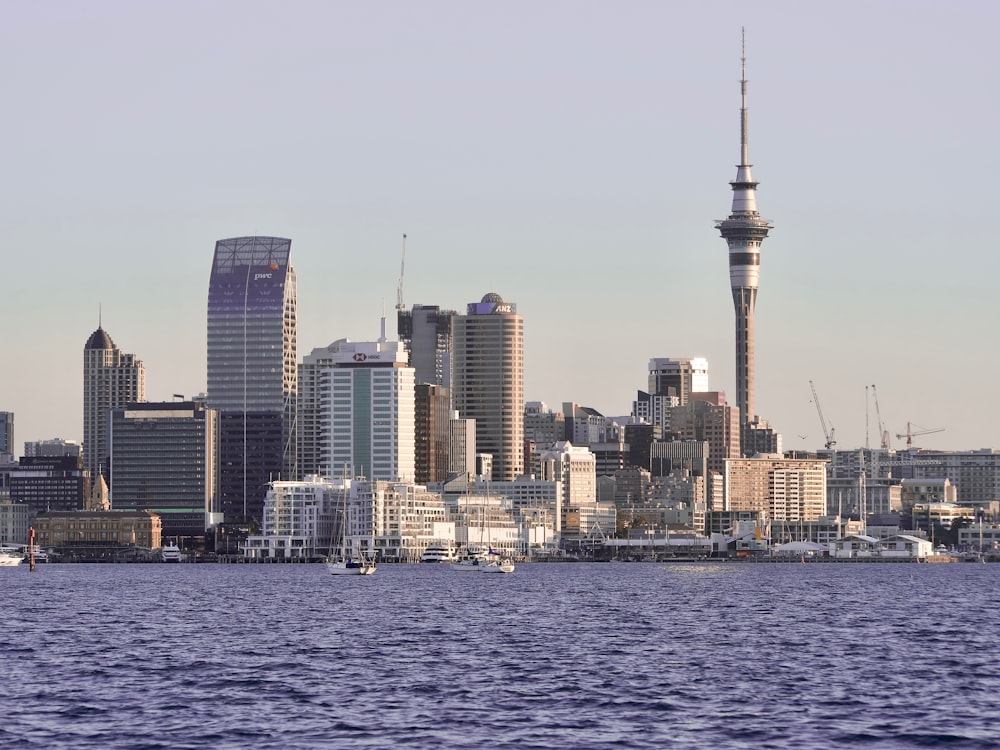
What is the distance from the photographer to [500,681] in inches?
3910

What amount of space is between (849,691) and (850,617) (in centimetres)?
6697

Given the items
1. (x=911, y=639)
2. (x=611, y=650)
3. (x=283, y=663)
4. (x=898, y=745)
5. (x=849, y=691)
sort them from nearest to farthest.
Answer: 1. (x=898, y=745)
2. (x=849, y=691)
3. (x=283, y=663)
4. (x=611, y=650)
5. (x=911, y=639)

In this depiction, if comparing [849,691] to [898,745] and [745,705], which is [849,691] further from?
[898,745]

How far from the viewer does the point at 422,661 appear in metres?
111

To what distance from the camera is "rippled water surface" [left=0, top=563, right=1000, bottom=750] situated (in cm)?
8000

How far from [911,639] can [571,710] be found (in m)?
49.7

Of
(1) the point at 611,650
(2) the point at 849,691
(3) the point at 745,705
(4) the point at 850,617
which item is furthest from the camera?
(4) the point at 850,617

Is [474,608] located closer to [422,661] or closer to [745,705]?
[422,661]

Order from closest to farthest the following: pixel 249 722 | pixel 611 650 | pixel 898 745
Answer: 1. pixel 898 745
2. pixel 249 722
3. pixel 611 650

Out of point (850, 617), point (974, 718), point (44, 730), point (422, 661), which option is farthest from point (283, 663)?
point (850, 617)

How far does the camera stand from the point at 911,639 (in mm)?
131250

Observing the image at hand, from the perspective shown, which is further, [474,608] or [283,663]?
[474,608]

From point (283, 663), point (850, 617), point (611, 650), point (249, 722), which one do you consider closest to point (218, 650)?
point (283, 663)

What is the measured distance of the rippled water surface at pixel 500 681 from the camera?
80000 mm
